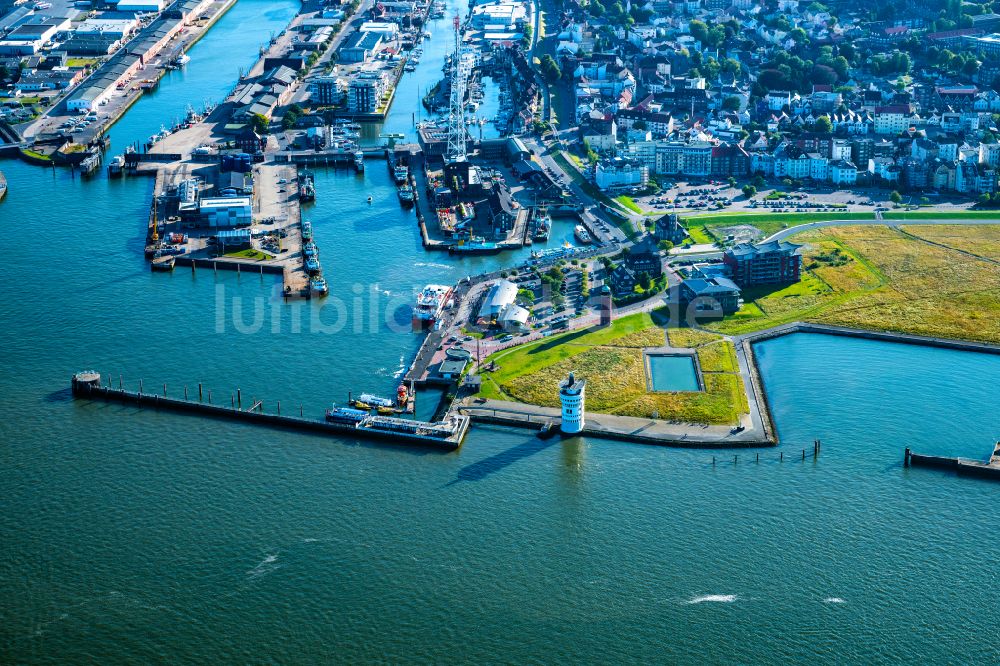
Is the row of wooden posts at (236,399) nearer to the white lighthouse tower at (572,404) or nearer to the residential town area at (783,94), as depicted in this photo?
the white lighthouse tower at (572,404)

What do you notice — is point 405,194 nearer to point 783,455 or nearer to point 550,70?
point 550,70

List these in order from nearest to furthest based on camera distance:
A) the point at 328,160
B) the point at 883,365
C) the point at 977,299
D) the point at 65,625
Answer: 1. the point at 65,625
2. the point at 883,365
3. the point at 977,299
4. the point at 328,160

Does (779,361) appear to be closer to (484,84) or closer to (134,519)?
(134,519)

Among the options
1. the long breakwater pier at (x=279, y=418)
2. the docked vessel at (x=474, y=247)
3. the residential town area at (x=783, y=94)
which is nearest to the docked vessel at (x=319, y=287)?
the docked vessel at (x=474, y=247)

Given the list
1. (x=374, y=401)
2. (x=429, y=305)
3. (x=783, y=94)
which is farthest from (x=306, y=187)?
(x=783, y=94)

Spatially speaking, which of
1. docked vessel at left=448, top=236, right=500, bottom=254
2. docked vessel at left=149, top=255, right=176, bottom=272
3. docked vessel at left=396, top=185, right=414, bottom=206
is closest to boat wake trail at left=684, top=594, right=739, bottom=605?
docked vessel at left=448, top=236, right=500, bottom=254

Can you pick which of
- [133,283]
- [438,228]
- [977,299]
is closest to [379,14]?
[438,228]
